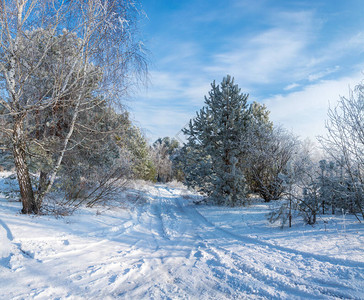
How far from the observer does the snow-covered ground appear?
10.2 feet

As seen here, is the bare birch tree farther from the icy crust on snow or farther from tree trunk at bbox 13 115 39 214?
the icy crust on snow

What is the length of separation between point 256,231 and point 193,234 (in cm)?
196

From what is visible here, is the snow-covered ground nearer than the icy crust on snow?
Yes

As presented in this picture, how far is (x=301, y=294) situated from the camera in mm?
3072

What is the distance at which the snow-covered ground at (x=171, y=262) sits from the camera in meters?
3.10

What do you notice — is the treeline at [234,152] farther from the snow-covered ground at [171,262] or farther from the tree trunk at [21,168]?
the tree trunk at [21,168]

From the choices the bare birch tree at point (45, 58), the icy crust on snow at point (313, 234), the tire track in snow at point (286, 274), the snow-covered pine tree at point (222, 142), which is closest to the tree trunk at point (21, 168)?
the bare birch tree at point (45, 58)

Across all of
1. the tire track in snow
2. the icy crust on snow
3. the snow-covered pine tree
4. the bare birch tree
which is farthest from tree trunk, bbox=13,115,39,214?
the snow-covered pine tree

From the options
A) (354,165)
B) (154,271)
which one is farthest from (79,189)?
(354,165)

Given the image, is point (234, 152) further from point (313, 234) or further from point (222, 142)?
point (313, 234)

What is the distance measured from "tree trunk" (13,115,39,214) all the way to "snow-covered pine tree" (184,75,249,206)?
9110 mm

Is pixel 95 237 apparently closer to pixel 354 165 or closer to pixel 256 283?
pixel 256 283

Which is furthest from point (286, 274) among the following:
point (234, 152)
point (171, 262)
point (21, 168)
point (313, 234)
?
point (234, 152)

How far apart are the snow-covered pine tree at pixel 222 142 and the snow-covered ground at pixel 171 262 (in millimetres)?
5765
